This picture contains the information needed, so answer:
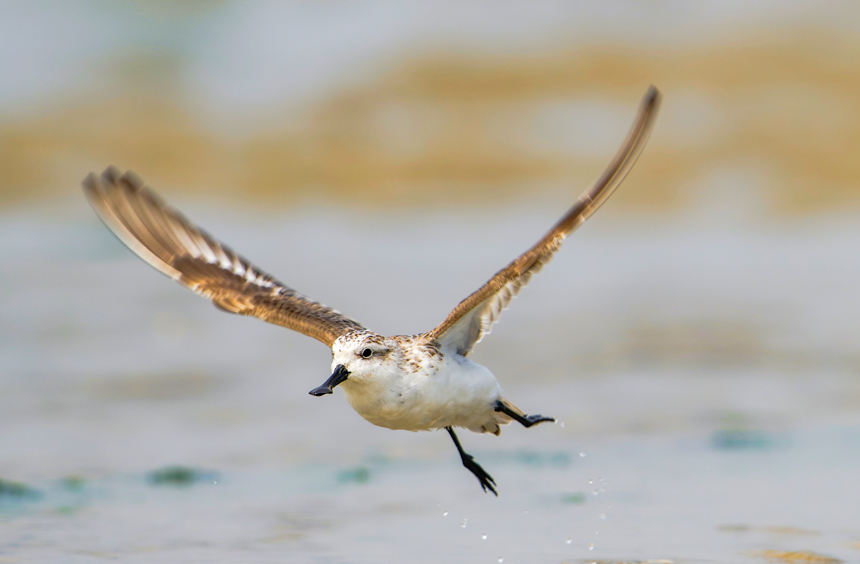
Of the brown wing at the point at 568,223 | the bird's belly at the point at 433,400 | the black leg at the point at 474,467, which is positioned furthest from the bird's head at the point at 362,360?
the black leg at the point at 474,467

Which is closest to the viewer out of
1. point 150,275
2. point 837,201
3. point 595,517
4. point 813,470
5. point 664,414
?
point 595,517

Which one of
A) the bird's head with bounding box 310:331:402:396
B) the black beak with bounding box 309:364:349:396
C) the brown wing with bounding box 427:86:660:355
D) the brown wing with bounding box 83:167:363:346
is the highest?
the brown wing with bounding box 83:167:363:346

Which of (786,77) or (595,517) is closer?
(595,517)

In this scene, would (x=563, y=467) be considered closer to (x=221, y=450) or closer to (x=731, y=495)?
(x=731, y=495)

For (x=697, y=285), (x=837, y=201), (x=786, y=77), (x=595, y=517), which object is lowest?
(x=595, y=517)

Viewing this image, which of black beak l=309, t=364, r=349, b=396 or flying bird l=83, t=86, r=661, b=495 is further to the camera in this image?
flying bird l=83, t=86, r=661, b=495

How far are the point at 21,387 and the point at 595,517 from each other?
659cm

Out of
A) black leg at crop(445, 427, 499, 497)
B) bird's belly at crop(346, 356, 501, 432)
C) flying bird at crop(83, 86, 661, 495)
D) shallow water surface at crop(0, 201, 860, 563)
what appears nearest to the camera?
flying bird at crop(83, 86, 661, 495)

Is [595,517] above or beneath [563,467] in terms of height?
beneath

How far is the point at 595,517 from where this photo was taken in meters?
8.26

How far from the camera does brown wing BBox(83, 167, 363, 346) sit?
8352mm

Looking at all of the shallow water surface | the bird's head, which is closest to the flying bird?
the bird's head

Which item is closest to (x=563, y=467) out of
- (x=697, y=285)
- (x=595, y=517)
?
(x=595, y=517)

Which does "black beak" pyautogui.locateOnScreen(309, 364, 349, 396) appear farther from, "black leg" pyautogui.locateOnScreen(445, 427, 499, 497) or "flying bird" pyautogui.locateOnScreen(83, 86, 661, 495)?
"black leg" pyautogui.locateOnScreen(445, 427, 499, 497)
